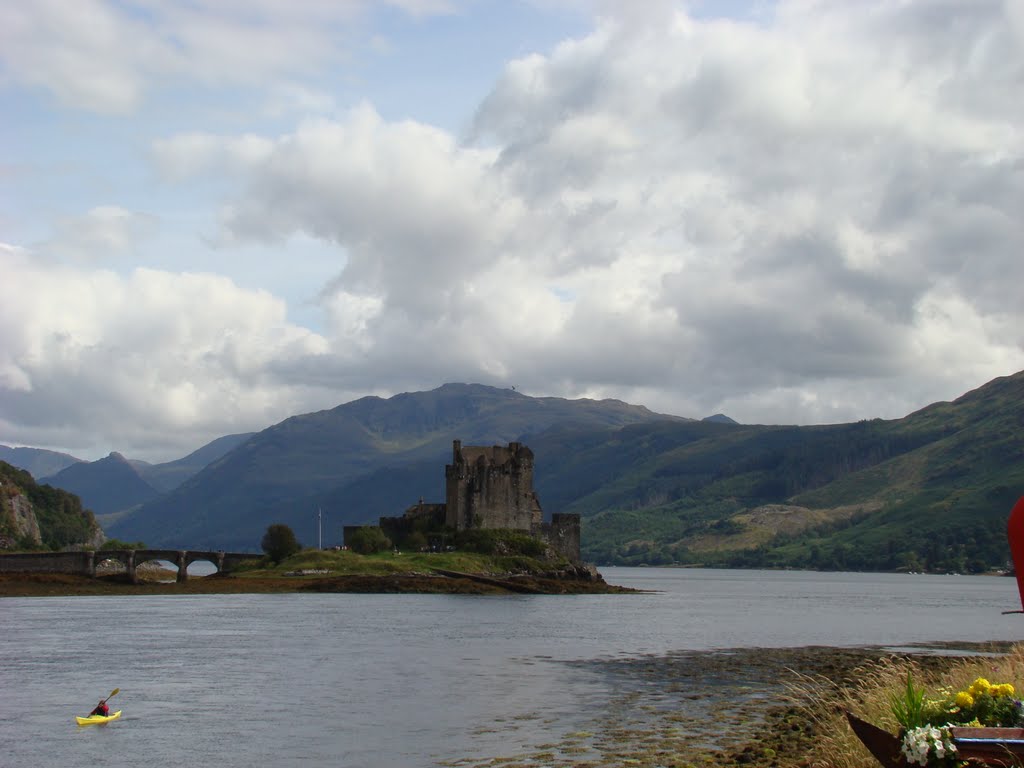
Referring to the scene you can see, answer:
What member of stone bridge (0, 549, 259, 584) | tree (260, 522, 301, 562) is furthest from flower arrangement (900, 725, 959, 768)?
tree (260, 522, 301, 562)

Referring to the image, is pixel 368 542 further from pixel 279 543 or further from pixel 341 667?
pixel 341 667

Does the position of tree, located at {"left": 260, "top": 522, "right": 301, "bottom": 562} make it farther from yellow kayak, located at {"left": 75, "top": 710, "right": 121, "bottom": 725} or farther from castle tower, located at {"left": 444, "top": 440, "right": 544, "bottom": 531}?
yellow kayak, located at {"left": 75, "top": 710, "right": 121, "bottom": 725}

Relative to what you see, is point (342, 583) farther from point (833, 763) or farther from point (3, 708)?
point (833, 763)

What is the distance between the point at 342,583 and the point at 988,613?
209 ft

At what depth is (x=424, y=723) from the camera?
119 feet

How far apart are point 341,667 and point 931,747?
38.3m

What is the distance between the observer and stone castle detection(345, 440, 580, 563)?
138125 mm

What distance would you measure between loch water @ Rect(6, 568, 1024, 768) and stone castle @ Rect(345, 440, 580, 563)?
86.9 feet

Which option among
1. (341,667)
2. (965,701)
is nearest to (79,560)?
(341,667)

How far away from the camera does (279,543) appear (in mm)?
141875

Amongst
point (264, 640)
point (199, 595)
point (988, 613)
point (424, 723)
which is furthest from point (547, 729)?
point (199, 595)

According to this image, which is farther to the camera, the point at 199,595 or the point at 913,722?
the point at 199,595

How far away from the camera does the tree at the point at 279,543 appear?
462 ft

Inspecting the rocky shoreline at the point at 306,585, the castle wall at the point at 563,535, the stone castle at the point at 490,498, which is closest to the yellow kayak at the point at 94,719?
the rocky shoreline at the point at 306,585
